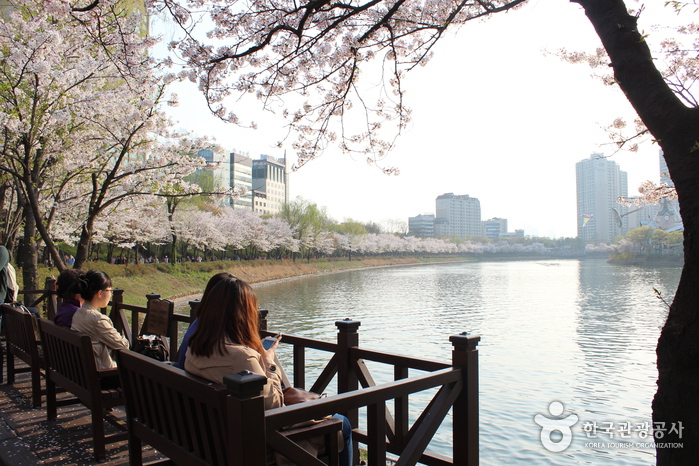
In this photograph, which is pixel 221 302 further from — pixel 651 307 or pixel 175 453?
pixel 651 307

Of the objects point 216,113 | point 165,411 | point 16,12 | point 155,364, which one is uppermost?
point 16,12

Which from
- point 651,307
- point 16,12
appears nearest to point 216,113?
point 16,12

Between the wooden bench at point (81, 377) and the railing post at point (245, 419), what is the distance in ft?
6.40

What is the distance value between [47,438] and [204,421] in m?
2.38

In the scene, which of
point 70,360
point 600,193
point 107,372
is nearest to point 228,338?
point 107,372

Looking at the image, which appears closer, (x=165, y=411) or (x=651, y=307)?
(x=165, y=411)

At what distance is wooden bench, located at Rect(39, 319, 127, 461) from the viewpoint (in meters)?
3.24

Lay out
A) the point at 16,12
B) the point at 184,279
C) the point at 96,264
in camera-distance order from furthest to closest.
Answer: the point at 184,279
the point at 96,264
the point at 16,12

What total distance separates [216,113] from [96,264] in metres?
20.5

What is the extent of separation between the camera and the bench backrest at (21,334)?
4305 millimetres

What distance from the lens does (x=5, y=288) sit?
575 cm

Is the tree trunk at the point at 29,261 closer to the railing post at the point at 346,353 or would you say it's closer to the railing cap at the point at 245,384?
the railing post at the point at 346,353

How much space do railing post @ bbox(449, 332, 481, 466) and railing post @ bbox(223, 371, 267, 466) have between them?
1.20 meters
